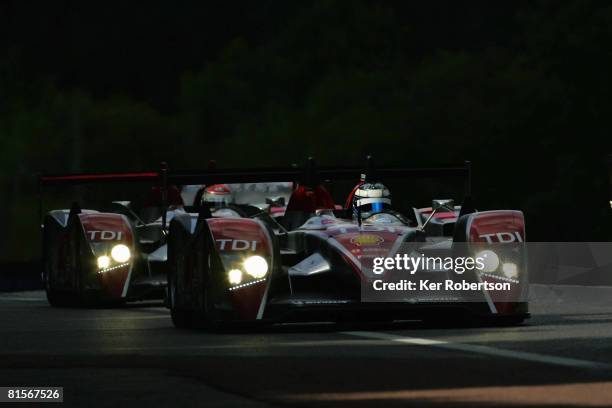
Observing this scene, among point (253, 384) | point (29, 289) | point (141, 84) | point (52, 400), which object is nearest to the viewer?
point (52, 400)

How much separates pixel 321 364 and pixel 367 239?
4104 millimetres

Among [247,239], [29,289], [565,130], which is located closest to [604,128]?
[565,130]

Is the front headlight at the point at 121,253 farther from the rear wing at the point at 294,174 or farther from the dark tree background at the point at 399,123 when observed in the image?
the dark tree background at the point at 399,123

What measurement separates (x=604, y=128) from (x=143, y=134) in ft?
43.9

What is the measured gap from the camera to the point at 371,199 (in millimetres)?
18531

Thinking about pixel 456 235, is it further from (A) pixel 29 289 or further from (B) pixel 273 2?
(B) pixel 273 2

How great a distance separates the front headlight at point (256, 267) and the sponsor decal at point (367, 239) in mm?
894

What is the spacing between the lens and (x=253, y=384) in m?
10.8

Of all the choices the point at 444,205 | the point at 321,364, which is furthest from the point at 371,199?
the point at 321,364

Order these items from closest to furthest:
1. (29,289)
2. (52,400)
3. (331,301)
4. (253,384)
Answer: (52,400), (253,384), (331,301), (29,289)

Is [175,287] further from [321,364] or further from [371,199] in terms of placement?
[321,364]

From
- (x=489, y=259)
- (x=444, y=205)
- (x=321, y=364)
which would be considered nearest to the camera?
(x=321, y=364)

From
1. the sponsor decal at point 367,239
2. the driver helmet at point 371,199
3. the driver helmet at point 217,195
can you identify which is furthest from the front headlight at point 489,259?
the driver helmet at point 217,195

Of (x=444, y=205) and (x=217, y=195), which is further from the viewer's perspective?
(x=217, y=195)
